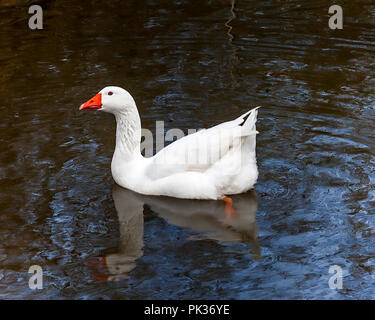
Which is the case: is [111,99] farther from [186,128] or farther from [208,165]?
[186,128]

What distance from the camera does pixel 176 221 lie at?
6398 mm

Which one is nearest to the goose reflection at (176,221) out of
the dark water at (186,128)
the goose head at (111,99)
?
the dark water at (186,128)

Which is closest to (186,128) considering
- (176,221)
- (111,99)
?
(111,99)

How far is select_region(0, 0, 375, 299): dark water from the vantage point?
18.0 ft

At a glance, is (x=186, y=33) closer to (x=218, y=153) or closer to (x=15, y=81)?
(x=15, y=81)

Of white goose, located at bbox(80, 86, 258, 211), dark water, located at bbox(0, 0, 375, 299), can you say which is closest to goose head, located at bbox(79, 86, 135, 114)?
white goose, located at bbox(80, 86, 258, 211)

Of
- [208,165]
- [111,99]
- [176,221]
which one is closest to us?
[176,221]

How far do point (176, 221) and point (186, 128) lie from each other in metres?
2.18

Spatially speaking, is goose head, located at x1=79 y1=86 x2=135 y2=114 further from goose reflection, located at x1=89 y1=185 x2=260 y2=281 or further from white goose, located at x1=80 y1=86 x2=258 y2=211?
goose reflection, located at x1=89 y1=185 x2=260 y2=281

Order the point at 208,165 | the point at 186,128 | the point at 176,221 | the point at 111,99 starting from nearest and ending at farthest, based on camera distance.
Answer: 1. the point at 176,221
2. the point at 208,165
3. the point at 111,99
4. the point at 186,128

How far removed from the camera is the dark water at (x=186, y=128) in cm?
550

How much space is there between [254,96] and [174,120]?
4.73 feet

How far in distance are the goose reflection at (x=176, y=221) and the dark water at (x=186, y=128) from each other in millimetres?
20
